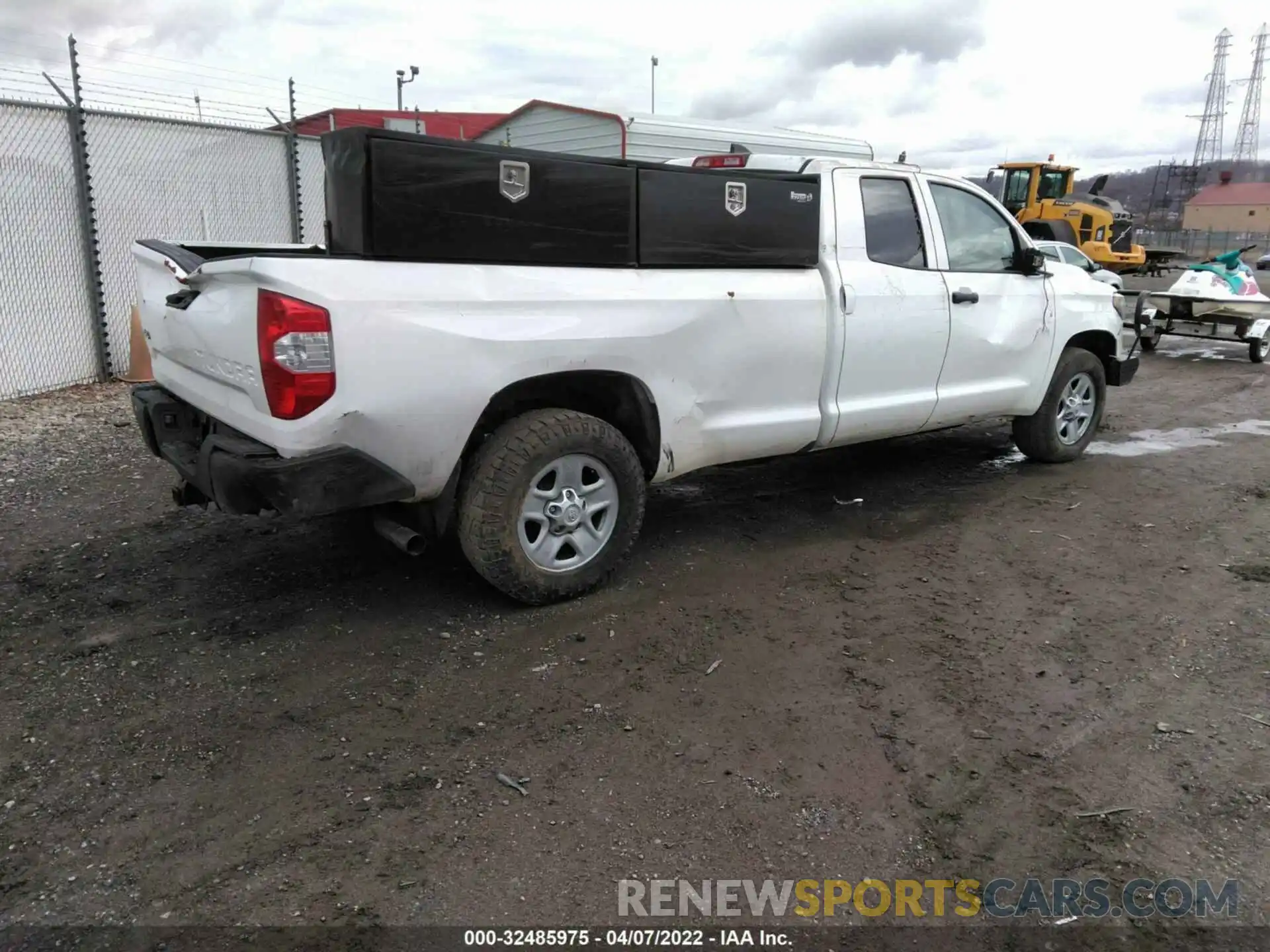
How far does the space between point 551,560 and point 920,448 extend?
4.20 meters

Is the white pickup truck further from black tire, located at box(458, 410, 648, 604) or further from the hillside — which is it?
the hillside

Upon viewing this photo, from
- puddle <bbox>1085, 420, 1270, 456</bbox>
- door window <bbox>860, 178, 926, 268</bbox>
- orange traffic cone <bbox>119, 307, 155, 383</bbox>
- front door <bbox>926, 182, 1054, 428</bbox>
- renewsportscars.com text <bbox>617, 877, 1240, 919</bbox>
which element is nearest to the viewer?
renewsportscars.com text <bbox>617, 877, 1240, 919</bbox>

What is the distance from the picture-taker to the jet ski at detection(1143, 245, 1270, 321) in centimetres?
1208

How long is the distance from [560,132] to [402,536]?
14.1 m

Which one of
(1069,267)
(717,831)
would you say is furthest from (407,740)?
(1069,267)

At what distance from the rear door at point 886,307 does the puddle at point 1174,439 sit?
8.59 feet

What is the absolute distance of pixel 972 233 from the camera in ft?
18.7

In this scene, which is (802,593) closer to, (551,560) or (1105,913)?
(551,560)

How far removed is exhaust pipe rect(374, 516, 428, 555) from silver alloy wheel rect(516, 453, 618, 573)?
0.41 metres

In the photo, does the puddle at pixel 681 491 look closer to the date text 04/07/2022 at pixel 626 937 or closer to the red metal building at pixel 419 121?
the date text 04/07/2022 at pixel 626 937

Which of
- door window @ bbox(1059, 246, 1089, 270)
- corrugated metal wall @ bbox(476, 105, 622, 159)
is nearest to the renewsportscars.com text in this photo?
corrugated metal wall @ bbox(476, 105, 622, 159)

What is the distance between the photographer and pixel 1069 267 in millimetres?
6492

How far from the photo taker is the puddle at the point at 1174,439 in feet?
24.1

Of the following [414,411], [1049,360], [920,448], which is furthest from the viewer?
[920,448]
